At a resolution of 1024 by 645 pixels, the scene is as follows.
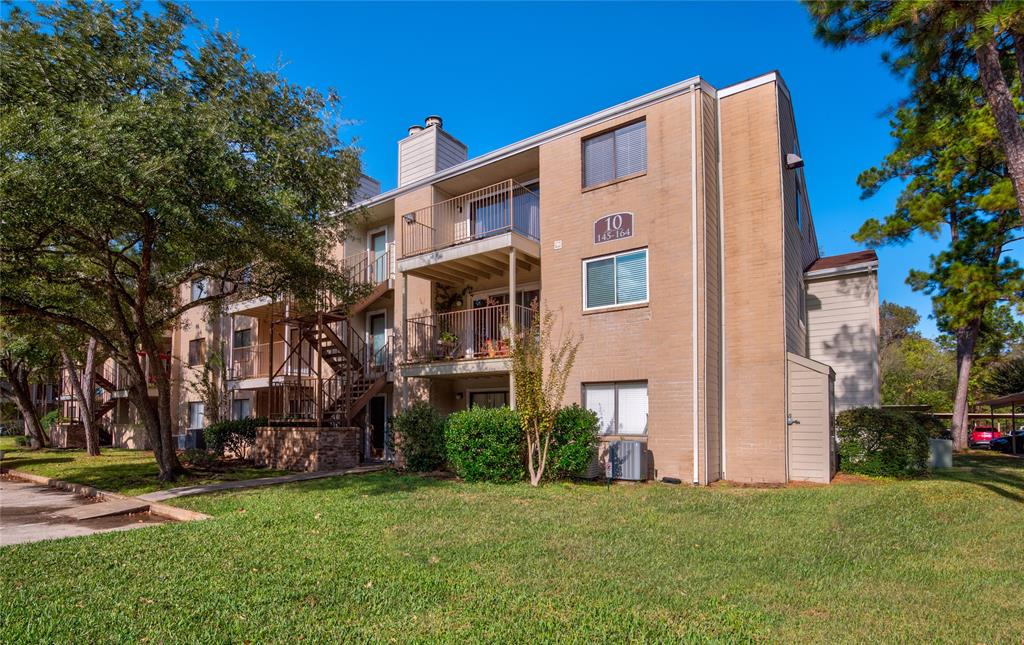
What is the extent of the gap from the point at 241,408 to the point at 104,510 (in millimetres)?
14774

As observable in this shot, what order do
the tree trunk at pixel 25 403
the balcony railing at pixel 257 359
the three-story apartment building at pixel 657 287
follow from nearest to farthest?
the three-story apartment building at pixel 657 287
the balcony railing at pixel 257 359
the tree trunk at pixel 25 403

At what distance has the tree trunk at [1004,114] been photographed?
7016 mm

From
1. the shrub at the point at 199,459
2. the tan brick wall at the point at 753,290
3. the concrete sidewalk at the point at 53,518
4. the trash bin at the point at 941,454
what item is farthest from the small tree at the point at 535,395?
the shrub at the point at 199,459

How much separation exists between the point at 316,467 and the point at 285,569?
33.6 feet

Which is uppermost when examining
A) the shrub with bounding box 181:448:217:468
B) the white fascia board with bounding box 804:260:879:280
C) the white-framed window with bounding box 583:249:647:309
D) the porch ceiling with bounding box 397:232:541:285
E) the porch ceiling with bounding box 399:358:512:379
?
the porch ceiling with bounding box 397:232:541:285

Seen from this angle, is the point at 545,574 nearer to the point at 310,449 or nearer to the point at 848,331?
the point at 310,449

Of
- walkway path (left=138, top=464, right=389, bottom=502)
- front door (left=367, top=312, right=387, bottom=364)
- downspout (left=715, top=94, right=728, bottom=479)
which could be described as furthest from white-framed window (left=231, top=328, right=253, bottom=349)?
downspout (left=715, top=94, right=728, bottom=479)

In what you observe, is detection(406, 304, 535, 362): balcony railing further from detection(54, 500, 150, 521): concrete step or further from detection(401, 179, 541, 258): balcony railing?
detection(54, 500, 150, 521): concrete step

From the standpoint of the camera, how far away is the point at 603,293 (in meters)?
13.9

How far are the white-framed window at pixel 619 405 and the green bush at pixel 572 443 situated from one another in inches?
36.5

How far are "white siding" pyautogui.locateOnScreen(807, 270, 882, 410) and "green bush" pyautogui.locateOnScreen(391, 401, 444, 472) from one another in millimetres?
10412

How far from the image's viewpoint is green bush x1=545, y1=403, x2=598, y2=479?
12.2m

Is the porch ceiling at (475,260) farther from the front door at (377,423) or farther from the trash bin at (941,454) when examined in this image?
the trash bin at (941,454)

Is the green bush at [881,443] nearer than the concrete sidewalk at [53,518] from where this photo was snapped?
No
